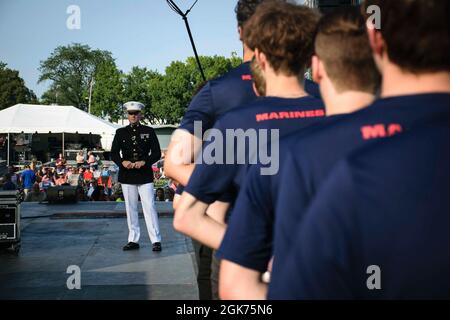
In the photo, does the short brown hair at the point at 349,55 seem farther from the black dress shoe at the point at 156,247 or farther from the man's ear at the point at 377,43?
the black dress shoe at the point at 156,247

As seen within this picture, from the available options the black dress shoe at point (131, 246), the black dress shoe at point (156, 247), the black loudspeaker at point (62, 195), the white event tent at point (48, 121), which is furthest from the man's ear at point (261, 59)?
the white event tent at point (48, 121)

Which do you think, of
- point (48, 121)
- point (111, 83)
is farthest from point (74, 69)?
point (48, 121)

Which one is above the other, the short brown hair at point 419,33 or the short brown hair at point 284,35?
the short brown hair at point 284,35

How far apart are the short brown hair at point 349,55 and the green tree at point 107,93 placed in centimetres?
7023

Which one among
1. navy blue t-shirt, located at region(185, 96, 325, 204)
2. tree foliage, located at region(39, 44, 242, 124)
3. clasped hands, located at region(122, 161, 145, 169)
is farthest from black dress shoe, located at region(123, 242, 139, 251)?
tree foliage, located at region(39, 44, 242, 124)

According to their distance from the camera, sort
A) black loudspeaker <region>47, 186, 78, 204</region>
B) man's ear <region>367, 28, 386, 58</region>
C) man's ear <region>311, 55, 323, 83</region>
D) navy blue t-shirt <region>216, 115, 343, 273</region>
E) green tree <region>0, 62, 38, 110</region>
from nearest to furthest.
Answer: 1. man's ear <region>367, 28, 386, 58</region>
2. navy blue t-shirt <region>216, 115, 343, 273</region>
3. man's ear <region>311, 55, 323, 83</region>
4. black loudspeaker <region>47, 186, 78, 204</region>
5. green tree <region>0, 62, 38, 110</region>

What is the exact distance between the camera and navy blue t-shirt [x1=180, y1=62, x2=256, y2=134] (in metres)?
2.80

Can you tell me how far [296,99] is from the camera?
7.04 feet

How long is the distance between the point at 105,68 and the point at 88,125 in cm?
4368

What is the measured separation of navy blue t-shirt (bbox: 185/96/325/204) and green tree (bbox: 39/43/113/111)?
7272cm

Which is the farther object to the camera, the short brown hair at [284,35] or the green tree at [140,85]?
the green tree at [140,85]

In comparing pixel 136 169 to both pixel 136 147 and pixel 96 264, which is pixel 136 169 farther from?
pixel 96 264

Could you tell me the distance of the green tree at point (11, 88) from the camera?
7362 cm

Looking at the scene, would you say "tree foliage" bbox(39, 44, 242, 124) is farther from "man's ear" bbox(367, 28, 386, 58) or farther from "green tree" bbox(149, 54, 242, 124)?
"man's ear" bbox(367, 28, 386, 58)
